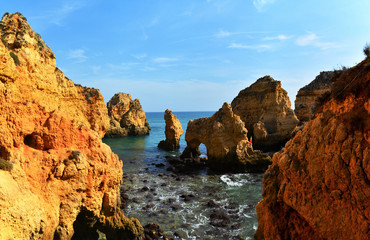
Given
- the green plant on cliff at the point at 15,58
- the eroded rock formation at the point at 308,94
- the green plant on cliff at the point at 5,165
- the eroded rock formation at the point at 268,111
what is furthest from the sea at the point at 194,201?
the eroded rock formation at the point at 308,94

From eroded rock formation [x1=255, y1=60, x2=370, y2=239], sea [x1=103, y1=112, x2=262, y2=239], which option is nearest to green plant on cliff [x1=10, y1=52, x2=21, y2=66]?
eroded rock formation [x1=255, y1=60, x2=370, y2=239]

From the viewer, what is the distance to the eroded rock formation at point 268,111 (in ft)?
140

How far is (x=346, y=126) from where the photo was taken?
21.5 feet

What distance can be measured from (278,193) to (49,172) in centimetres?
817

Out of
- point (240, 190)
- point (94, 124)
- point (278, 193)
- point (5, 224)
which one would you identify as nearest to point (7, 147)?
point (5, 224)

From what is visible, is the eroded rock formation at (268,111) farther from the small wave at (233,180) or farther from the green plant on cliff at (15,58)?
the green plant on cliff at (15,58)

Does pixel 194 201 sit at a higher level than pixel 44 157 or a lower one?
lower

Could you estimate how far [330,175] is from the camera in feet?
21.9

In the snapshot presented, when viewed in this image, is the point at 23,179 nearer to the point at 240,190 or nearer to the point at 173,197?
the point at 173,197

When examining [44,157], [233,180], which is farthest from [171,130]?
[44,157]

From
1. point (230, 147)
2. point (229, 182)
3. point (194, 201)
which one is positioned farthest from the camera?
point (230, 147)

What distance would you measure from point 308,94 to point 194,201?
38.9 meters

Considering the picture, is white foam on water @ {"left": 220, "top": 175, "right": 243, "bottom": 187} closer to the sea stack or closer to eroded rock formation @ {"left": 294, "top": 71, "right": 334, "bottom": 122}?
the sea stack

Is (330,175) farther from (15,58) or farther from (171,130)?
(171,130)
